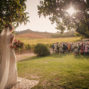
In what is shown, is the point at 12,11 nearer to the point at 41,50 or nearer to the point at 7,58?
the point at 7,58

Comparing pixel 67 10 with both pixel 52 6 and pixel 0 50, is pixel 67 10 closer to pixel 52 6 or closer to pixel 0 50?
Result: pixel 52 6

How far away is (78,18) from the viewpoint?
8.61 m

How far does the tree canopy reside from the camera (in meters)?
6.57

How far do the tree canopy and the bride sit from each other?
203 cm

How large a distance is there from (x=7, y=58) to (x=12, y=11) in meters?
3.19

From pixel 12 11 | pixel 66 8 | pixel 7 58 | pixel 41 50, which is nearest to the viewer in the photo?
pixel 7 58

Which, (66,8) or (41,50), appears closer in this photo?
(66,8)

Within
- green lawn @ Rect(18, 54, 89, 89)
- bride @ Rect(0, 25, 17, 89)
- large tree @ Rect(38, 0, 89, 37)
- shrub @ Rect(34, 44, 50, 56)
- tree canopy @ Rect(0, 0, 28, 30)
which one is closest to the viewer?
bride @ Rect(0, 25, 17, 89)

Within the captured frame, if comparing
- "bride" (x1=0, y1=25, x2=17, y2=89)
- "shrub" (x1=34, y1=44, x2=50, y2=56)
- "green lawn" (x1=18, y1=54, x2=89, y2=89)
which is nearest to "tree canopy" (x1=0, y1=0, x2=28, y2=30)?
"bride" (x1=0, y1=25, x2=17, y2=89)

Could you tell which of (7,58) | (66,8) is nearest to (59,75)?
(7,58)

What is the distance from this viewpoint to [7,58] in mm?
4941

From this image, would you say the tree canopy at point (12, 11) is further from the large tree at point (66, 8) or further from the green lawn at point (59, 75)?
the green lawn at point (59, 75)

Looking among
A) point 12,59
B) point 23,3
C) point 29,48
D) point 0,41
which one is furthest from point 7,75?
point 29,48

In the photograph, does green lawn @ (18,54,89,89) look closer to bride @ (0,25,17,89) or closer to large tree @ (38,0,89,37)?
bride @ (0,25,17,89)
